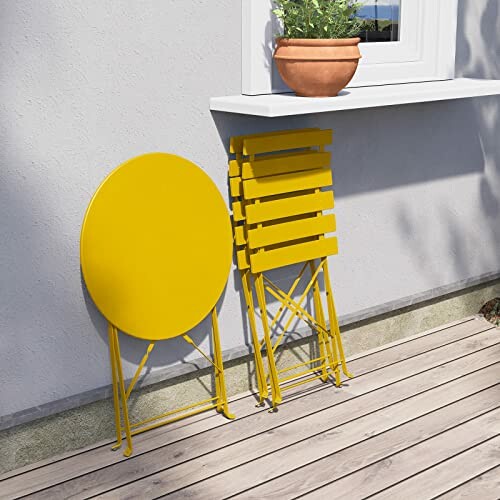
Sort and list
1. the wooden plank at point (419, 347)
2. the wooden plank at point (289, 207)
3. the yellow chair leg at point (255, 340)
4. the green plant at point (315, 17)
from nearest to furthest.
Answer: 1. the green plant at point (315, 17)
2. the wooden plank at point (289, 207)
3. the yellow chair leg at point (255, 340)
4. the wooden plank at point (419, 347)

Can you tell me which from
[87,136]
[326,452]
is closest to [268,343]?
[326,452]

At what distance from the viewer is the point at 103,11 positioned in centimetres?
253

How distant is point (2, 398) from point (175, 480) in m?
0.59

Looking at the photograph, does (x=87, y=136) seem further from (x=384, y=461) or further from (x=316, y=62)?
(x=384, y=461)

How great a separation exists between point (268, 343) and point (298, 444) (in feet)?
1.28

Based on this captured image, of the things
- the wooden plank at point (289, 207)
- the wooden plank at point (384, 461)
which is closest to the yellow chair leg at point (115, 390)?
the wooden plank at point (384, 461)

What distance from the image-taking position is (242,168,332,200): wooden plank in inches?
114

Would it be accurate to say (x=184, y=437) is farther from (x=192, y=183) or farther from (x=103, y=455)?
(x=192, y=183)

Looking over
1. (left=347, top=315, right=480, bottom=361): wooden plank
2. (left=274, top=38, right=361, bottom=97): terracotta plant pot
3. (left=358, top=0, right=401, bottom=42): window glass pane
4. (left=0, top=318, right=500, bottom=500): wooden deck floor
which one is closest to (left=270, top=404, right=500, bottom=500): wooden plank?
(left=0, top=318, right=500, bottom=500): wooden deck floor

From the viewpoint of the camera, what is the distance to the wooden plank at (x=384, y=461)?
256cm

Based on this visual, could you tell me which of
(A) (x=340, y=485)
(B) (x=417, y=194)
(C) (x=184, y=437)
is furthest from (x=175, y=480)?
(B) (x=417, y=194)

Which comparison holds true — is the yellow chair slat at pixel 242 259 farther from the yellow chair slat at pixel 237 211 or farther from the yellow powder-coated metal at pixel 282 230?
the yellow chair slat at pixel 237 211

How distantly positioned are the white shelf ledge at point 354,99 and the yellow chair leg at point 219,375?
0.73m

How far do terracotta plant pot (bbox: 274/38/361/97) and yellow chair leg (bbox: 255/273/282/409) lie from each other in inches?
27.4
